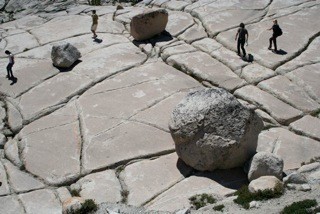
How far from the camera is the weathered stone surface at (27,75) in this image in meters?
19.6

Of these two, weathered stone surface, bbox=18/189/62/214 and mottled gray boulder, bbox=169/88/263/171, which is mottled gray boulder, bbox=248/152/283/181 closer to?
mottled gray boulder, bbox=169/88/263/171

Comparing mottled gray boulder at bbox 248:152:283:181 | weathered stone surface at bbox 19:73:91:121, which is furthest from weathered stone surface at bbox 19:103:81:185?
mottled gray boulder at bbox 248:152:283:181

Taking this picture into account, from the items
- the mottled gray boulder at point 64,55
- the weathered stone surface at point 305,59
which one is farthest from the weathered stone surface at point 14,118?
the weathered stone surface at point 305,59

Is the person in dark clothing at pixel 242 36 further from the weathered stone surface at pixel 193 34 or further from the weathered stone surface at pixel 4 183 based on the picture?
the weathered stone surface at pixel 4 183

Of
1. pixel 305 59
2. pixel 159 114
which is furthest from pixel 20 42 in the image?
pixel 305 59

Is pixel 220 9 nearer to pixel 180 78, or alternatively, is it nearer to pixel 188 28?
pixel 188 28

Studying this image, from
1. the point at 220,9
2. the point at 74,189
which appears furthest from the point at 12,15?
the point at 74,189

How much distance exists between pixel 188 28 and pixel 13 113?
9.81 m

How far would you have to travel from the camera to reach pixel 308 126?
55.7ft

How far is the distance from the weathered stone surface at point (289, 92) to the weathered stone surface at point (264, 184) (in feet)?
18.2

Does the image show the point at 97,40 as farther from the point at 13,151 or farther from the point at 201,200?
the point at 201,200

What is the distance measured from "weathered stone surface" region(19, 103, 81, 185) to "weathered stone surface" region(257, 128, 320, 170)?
20.0 feet

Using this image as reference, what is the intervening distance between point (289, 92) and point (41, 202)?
398 inches

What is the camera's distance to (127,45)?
2253cm
